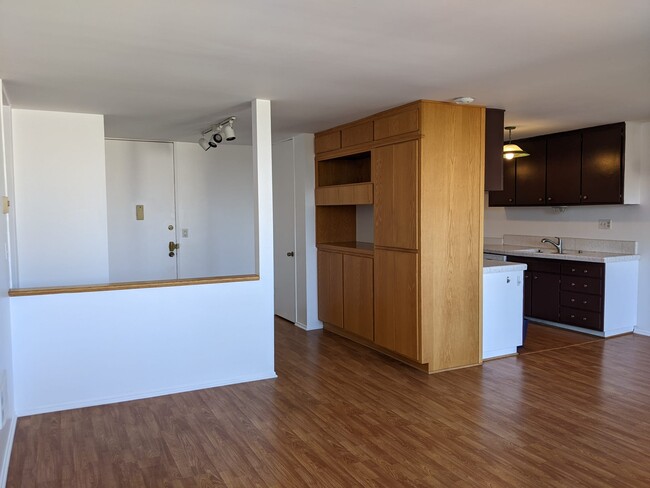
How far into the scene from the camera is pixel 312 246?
594 centimetres

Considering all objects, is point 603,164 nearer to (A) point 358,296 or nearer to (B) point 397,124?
(B) point 397,124

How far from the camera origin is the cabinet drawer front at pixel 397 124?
4.20 m

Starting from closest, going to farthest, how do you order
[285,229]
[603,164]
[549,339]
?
[549,339] < [603,164] < [285,229]

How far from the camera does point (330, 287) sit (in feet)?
18.8

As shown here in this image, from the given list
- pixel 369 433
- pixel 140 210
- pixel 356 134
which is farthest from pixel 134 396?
pixel 356 134

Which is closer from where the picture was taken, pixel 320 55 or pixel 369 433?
pixel 320 55

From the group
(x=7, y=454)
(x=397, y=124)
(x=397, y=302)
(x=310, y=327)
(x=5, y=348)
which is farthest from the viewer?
(x=310, y=327)

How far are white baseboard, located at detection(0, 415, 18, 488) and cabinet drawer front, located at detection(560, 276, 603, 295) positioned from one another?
→ 526 centimetres

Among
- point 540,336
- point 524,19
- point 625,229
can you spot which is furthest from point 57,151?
point 625,229

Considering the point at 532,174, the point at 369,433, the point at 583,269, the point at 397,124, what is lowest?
the point at 369,433

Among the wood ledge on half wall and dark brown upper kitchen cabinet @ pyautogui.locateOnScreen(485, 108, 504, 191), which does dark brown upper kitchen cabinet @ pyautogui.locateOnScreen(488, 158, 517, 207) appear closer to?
dark brown upper kitchen cabinet @ pyautogui.locateOnScreen(485, 108, 504, 191)

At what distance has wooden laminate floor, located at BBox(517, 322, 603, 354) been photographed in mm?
5117

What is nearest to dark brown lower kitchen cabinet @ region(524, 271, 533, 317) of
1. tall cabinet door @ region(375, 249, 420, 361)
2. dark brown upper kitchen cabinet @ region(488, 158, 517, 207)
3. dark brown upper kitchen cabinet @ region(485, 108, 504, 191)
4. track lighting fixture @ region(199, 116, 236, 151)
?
dark brown upper kitchen cabinet @ region(488, 158, 517, 207)

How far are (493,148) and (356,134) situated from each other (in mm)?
1291
